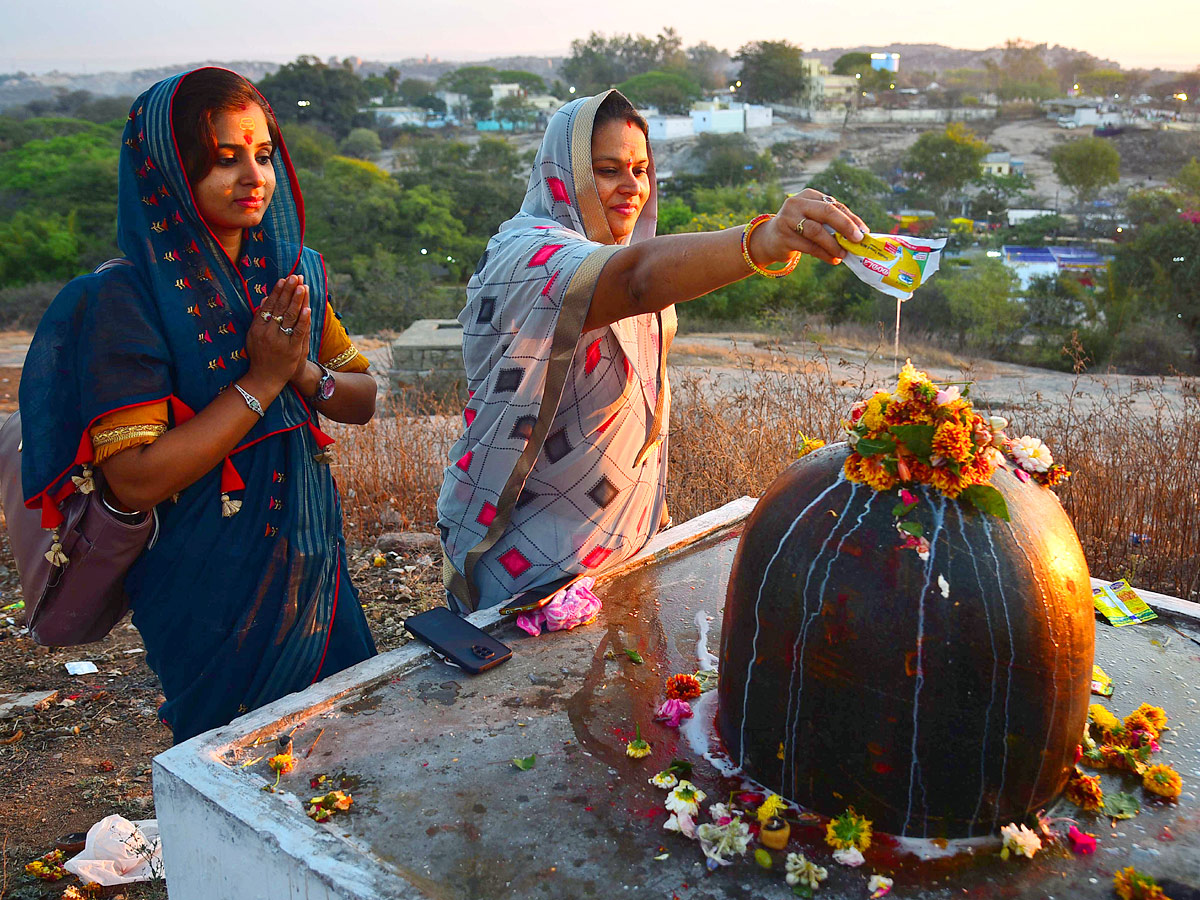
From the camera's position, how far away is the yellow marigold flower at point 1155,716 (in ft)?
7.39

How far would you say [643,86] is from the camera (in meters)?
68.9

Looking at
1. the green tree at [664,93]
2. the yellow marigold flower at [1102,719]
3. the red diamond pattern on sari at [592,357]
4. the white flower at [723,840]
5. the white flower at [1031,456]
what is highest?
the green tree at [664,93]

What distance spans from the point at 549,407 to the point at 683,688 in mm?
798

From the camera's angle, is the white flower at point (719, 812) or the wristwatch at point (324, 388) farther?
the wristwatch at point (324, 388)

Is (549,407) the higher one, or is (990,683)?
(549,407)

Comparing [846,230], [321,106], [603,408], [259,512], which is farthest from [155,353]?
[321,106]

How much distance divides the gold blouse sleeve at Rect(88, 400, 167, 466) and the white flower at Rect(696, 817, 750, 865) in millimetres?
1436

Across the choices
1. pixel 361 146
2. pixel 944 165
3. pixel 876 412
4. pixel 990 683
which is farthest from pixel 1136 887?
pixel 361 146

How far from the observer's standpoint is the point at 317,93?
57406 mm

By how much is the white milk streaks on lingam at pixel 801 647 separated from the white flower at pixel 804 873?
229 mm

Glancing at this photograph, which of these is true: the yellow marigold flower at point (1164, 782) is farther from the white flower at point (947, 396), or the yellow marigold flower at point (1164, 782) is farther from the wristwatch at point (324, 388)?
the wristwatch at point (324, 388)

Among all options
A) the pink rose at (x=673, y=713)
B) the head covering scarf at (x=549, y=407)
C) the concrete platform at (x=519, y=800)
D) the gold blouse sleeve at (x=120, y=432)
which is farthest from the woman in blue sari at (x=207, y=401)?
the pink rose at (x=673, y=713)

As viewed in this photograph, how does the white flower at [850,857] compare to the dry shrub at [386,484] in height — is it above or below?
above

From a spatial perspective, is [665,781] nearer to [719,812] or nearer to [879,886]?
[719,812]
